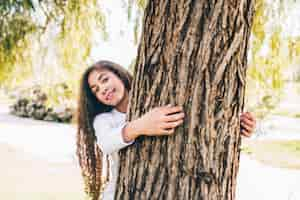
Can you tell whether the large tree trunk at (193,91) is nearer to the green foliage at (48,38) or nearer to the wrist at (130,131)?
the wrist at (130,131)

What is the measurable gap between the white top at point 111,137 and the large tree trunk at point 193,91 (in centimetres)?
6

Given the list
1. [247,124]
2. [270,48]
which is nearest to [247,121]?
[247,124]

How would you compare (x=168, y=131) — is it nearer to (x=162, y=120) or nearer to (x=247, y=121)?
(x=162, y=120)

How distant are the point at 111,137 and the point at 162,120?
197mm

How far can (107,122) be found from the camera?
1.61m

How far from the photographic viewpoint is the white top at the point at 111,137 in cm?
139

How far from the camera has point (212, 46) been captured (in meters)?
1.28

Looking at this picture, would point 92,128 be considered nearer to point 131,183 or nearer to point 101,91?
point 101,91

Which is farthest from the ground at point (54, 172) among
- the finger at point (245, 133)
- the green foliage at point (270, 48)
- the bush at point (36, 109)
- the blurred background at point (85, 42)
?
the finger at point (245, 133)

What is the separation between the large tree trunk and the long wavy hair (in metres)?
0.39

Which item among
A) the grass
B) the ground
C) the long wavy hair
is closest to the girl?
the long wavy hair

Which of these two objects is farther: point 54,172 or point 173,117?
point 54,172

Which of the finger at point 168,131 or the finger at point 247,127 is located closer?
the finger at point 168,131

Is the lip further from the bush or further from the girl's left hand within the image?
the bush
